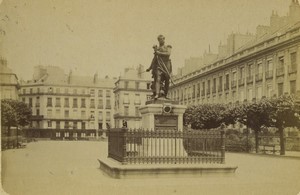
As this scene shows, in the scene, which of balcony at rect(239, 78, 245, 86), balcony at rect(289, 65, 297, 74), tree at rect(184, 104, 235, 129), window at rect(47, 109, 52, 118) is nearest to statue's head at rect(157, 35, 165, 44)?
window at rect(47, 109, 52, 118)

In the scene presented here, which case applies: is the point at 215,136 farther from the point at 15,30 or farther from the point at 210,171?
the point at 15,30

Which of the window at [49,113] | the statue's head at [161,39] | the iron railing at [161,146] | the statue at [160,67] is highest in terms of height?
the statue's head at [161,39]

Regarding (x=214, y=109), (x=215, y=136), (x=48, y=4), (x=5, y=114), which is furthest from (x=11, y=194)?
(x=214, y=109)

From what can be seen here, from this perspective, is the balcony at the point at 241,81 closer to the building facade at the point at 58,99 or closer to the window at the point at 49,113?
the building facade at the point at 58,99

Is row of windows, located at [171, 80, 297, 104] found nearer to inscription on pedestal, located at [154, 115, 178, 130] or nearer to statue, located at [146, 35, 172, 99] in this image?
statue, located at [146, 35, 172, 99]

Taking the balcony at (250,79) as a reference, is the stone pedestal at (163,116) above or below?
below

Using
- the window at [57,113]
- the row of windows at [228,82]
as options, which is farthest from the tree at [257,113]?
the window at [57,113]

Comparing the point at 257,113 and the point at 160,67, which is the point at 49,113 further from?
the point at 257,113
